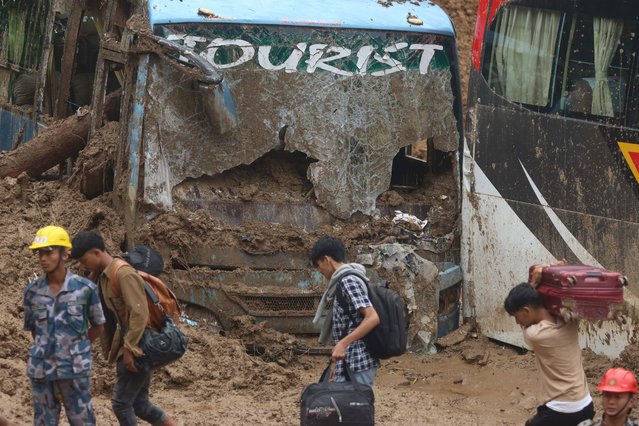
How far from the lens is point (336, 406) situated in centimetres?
653

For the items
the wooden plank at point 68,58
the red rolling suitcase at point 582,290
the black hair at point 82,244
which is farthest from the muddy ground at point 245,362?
the red rolling suitcase at point 582,290

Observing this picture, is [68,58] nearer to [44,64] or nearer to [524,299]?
[44,64]

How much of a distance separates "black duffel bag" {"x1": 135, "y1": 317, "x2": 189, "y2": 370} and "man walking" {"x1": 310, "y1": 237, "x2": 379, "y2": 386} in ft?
2.68

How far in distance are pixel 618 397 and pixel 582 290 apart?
2.32 ft

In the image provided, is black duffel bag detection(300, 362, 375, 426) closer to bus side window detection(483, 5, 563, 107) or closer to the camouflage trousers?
the camouflage trousers

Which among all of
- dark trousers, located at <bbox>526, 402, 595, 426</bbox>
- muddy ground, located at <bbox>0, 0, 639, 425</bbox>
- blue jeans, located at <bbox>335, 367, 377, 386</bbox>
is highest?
dark trousers, located at <bbox>526, 402, 595, 426</bbox>

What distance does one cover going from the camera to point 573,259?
356 inches

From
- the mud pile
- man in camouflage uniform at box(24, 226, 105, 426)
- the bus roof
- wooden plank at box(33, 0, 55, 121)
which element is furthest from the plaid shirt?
wooden plank at box(33, 0, 55, 121)

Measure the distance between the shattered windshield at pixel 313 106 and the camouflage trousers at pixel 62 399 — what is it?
293 centimetres

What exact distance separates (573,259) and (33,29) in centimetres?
618

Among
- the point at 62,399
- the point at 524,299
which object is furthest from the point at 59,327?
the point at 524,299

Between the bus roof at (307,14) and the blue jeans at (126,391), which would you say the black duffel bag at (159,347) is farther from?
the bus roof at (307,14)

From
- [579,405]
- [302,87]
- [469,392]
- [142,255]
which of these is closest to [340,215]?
[302,87]

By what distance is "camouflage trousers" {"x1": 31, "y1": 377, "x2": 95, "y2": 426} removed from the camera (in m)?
6.39
